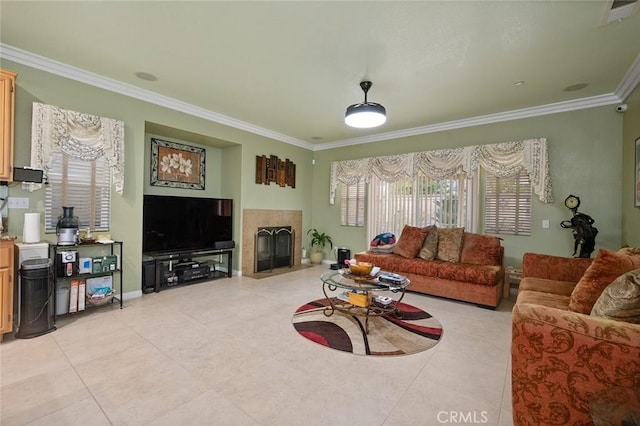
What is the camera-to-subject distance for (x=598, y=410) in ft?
3.65

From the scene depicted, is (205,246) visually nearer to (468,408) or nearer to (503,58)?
A: (468,408)

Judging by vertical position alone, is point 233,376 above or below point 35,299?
below

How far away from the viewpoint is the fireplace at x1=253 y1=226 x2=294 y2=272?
220 inches

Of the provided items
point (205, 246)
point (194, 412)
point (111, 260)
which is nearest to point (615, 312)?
point (194, 412)

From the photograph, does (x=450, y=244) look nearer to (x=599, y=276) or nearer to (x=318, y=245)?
(x=599, y=276)

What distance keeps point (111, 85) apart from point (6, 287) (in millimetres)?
2538

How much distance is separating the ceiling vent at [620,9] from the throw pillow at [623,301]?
6.80 feet

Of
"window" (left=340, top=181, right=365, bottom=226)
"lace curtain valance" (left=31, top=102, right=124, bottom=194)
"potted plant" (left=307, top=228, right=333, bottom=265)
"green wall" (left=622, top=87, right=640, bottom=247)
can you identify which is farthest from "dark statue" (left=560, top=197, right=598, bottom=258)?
"lace curtain valance" (left=31, top=102, right=124, bottom=194)

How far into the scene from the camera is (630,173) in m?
3.40

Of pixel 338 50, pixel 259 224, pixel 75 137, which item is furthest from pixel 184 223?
pixel 338 50

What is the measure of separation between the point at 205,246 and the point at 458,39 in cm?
457

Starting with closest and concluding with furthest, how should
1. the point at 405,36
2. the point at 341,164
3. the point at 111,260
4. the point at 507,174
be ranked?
the point at 405,36 → the point at 111,260 → the point at 507,174 → the point at 341,164

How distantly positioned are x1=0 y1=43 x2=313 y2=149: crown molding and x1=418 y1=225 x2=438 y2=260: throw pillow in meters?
3.69

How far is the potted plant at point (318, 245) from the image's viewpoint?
6.48 metres
